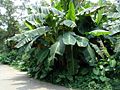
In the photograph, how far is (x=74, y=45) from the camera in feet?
32.3

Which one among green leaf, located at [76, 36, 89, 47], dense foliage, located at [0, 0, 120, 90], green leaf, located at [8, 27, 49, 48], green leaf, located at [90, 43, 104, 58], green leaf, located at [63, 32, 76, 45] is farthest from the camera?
green leaf, located at [8, 27, 49, 48]

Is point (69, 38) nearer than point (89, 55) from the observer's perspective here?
Yes

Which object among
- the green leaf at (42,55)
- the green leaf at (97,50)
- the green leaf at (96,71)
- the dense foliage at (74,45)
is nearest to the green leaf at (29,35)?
the dense foliage at (74,45)

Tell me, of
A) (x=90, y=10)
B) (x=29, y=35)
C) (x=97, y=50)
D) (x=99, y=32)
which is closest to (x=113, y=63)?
(x=97, y=50)

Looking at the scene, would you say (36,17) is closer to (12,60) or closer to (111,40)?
(111,40)

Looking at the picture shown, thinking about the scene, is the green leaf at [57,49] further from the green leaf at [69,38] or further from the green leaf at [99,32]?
the green leaf at [99,32]

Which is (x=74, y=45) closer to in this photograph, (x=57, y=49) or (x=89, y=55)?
(x=89, y=55)

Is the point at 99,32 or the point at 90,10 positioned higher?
the point at 90,10

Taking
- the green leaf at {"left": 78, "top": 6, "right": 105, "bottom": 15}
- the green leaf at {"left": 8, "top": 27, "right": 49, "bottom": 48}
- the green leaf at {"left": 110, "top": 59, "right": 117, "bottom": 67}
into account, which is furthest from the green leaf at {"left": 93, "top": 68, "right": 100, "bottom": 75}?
the green leaf at {"left": 8, "top": 27, "right": 49, "bottom": 48}

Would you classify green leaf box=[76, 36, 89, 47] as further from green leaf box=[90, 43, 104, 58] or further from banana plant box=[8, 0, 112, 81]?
green leaf box=[90, 43, 104, 58]

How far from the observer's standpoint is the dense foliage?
9.10 m

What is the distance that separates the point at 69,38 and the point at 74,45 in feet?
2.30

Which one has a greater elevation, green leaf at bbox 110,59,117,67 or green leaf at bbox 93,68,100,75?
green leaf at bbox 110,59,117,67

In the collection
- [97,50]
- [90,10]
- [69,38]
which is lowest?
[97,50]
